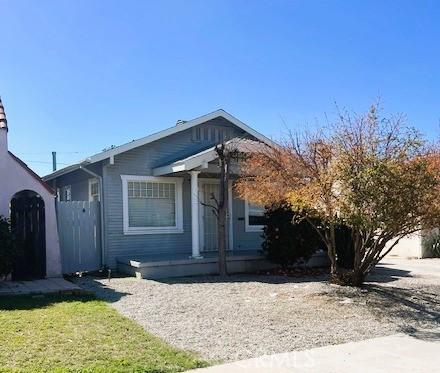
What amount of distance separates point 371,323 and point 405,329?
0.50 m

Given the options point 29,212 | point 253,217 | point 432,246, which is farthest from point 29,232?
point 432,246

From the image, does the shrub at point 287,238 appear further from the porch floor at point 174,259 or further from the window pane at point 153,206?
the window pane at point 153,206

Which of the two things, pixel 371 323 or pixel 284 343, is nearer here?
pixel 284 343

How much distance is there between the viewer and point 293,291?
10.1 meters

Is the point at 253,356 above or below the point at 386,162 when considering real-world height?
below

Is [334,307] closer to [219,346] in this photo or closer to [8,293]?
[219,346]

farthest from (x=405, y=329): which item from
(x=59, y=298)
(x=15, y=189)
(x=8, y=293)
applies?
(x=15, y=189)

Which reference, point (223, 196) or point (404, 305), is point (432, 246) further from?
point (404, 305)

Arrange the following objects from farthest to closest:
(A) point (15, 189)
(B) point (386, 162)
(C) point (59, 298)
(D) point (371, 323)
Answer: (A) point (15, 189)
(C) point (59, 298)
(B) point (386, 162)
(D) point (371, 323)

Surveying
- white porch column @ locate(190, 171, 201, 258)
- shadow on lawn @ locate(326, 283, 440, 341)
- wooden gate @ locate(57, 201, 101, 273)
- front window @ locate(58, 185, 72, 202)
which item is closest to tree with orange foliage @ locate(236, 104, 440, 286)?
shadow on lawn @ locate(326, 283, 440, 341)

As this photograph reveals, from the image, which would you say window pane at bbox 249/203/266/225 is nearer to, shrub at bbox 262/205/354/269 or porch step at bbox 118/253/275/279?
porch step at bbox 118/253/275/279

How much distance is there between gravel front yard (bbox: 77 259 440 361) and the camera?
255 inches

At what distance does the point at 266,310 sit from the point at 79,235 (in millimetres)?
6863

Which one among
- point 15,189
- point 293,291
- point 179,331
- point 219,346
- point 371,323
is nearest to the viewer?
point 219,346
